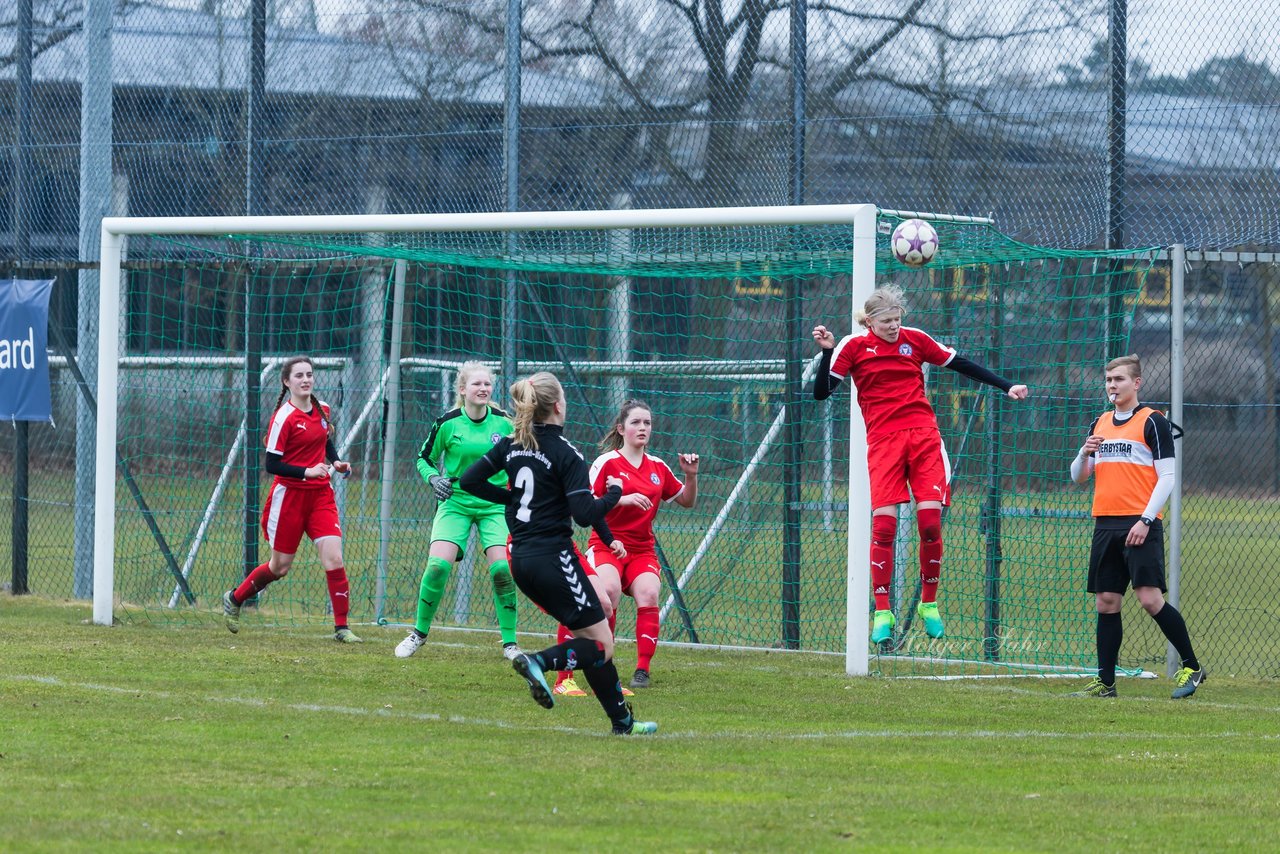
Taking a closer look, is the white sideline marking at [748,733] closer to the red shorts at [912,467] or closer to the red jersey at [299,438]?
the red shorts at [912,467]

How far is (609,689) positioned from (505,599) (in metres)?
2.50

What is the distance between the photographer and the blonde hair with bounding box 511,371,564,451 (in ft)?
24.3

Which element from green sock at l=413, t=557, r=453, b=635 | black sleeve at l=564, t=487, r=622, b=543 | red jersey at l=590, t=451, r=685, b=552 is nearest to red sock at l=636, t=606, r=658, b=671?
red jersey at l=590, t=451, r=685, b=552

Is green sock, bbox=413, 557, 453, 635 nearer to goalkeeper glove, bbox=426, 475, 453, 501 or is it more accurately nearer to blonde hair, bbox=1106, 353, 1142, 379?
goalkeeper glove, bbox=426, 475, 453, 501

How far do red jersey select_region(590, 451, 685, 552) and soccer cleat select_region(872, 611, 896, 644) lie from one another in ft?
4.34

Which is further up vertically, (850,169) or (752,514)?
(850,169)

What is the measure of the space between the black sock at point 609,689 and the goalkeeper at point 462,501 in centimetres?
249

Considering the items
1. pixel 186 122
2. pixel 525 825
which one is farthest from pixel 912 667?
pixel 186 122

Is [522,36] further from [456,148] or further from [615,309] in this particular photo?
[615,309]

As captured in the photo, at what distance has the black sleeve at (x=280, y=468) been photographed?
10.8 m

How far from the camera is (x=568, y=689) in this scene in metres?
8.95

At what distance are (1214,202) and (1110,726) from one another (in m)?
4.23

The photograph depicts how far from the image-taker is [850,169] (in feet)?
38.7

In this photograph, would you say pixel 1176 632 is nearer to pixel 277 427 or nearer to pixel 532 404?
pixel 532 404
